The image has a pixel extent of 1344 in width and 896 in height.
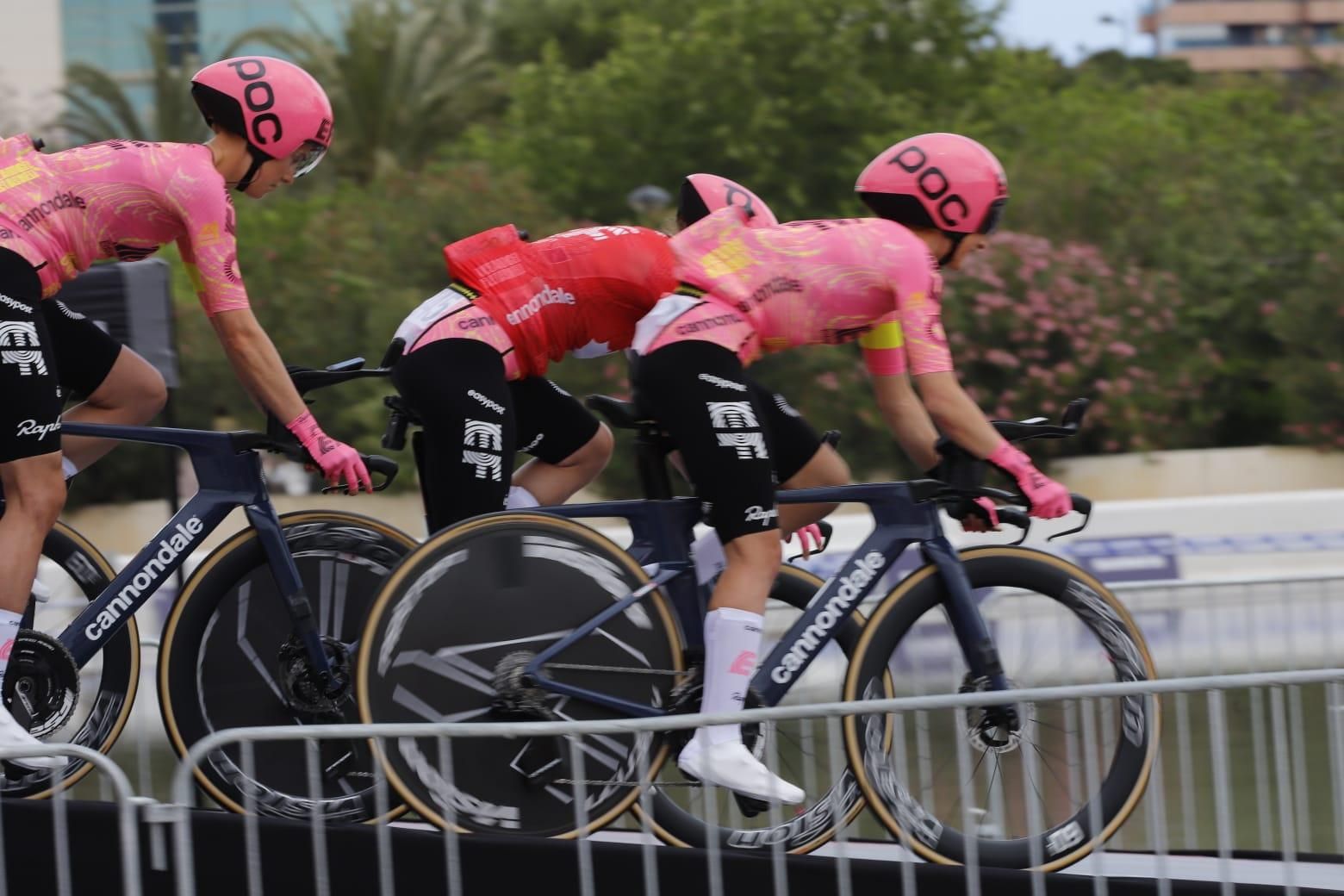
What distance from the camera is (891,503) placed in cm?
446

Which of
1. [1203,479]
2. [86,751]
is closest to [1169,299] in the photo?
[1203,479]

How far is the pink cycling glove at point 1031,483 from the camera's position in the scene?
423 centimetres

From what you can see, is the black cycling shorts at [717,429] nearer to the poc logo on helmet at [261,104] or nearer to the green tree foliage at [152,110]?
the poc logo on helmet at [261,104]

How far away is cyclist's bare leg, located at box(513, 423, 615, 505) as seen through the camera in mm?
5125

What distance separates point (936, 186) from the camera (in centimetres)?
440

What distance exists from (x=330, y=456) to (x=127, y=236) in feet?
2.51

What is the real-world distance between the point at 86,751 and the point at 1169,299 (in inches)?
520

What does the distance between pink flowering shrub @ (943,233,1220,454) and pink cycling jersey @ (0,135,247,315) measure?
10.5 metres

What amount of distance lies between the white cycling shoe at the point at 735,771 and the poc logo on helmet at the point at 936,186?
141 cm

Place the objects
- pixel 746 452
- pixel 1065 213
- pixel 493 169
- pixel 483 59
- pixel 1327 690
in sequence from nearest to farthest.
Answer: pixel 1327 690 < pixel 746 452 < pixel 1065 213 < pixel 493 169 < pixel 483 59

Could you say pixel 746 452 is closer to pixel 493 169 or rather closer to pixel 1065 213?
pixel 1065 213

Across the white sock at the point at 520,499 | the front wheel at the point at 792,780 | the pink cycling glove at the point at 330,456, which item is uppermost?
the pink cycling glove at the point at 330,456

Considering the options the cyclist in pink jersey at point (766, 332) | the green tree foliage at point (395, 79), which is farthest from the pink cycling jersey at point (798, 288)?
the green tree foliage at point (395, 79)

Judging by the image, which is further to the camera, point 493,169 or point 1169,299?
point 493,169
